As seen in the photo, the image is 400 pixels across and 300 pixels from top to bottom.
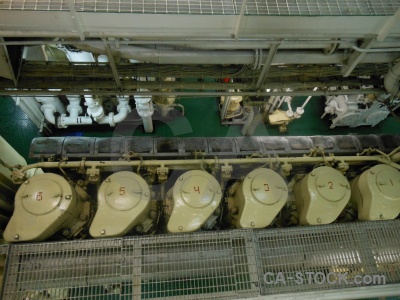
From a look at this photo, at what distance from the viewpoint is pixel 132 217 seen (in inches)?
116

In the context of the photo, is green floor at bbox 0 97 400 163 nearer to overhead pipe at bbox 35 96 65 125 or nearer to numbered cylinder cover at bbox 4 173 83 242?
overhead pipe at bbox 35 96 65 125

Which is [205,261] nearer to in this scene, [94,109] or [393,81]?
[393,81]

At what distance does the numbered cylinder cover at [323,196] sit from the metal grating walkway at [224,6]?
1.55m

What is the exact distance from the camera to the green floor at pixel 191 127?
16.1ft

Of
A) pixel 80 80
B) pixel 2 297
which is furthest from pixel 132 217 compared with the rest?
pixel 80 80

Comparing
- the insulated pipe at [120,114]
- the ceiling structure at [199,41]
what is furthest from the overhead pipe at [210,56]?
the insulated pipe at [120,114]

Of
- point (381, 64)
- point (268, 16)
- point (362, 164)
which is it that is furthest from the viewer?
point (362, 164)

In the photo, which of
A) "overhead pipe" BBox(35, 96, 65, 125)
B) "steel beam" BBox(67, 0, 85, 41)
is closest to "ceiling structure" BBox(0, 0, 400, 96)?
"steel beam" BBox(67, 0, 85, 41)

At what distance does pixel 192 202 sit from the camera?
304 cm

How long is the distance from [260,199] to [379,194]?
3.97 ft

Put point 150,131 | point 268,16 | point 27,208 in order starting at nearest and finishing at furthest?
point 268,16
point 27,208
point 150,131

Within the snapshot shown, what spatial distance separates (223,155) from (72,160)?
5.42ft

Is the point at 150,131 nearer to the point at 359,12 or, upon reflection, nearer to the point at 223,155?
the point at 223,155

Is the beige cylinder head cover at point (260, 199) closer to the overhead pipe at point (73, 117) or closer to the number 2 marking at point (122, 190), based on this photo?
the number 2 marking at point (122, 190)
